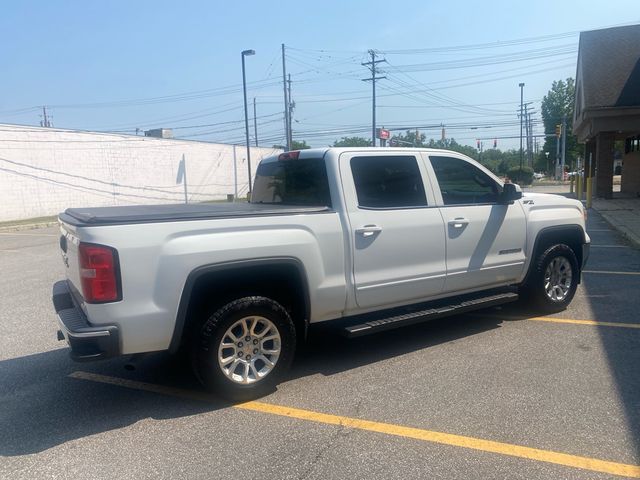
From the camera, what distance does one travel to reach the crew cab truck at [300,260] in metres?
3.67

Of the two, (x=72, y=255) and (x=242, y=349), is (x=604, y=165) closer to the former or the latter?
(x=242, y=349)

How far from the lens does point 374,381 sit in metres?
4.50

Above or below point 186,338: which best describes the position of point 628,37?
above

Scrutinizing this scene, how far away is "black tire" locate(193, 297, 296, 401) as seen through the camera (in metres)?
3.97

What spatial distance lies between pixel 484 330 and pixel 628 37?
24613 mm

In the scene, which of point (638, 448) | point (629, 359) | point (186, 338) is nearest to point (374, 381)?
point (186, 338)

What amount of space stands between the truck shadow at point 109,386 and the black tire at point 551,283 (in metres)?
0.61

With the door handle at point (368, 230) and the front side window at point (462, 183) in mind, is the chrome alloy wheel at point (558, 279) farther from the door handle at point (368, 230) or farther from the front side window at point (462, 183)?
the door handle at point (368, 230)

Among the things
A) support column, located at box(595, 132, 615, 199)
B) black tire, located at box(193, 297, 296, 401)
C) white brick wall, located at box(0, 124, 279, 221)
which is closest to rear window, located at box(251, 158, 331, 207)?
black tire, located at box(193, 297, 296, 401)

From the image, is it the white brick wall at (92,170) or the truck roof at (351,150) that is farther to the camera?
the white brick wall at (92,170)

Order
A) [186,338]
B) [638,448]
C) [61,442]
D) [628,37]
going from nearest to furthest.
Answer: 1. [638,448]
2. [61,442]
3. [186,338]
4. [628,37]

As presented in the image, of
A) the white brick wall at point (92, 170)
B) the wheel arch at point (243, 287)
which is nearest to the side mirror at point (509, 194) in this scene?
the wheel arch at point (243, 287)

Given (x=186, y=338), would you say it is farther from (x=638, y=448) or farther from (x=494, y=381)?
(x=638, y=448)

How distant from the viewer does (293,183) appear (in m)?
Result: 5.29
